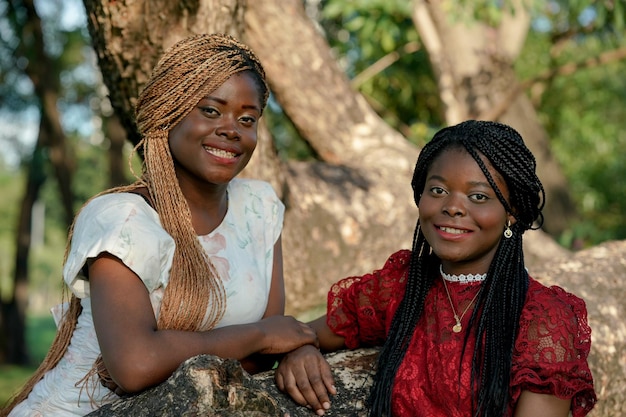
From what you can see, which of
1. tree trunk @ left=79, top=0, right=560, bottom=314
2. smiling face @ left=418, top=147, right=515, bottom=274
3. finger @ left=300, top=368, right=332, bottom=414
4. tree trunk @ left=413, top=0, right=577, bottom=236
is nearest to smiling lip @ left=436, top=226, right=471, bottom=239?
smiling face @ left=418, top=147, right=515, bottom=274

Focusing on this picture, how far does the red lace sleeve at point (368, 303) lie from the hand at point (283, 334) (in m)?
0.18

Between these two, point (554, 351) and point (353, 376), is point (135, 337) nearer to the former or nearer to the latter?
point (353, 376)

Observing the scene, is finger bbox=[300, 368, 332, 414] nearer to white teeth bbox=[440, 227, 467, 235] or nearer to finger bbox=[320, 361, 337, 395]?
finger bbox=[320, 361, 337, 395]

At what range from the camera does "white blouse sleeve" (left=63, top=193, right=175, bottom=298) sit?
2.45 metres

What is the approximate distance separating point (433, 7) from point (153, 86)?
16.3ft

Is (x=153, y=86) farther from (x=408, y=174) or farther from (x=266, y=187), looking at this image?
(x=408, y=174)

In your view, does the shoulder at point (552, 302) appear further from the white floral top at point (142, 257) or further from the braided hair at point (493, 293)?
the white floral top at point (142, 257)

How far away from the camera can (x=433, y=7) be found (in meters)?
7.27

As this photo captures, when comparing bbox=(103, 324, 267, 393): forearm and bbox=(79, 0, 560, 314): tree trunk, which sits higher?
bbox=(79, 0, 560, 314): tree trunk

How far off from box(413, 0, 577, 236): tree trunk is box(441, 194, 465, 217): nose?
493cm

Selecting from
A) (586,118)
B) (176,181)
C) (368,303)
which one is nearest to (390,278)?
(368,303)

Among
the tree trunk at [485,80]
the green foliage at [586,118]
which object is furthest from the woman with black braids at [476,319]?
the green foliage at [586,118]

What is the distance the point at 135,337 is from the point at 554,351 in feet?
3.82

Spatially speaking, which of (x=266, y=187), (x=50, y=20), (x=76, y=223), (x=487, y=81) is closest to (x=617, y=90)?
(x=487, y=81)
